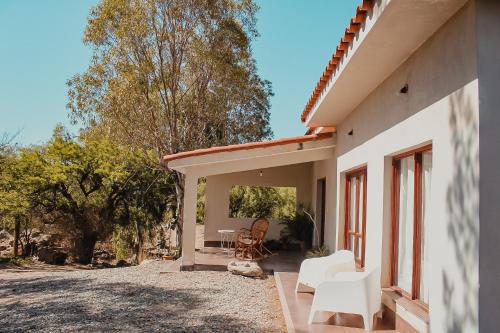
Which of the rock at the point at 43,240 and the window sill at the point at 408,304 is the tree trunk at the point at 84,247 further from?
the window sill at the point at 408,304

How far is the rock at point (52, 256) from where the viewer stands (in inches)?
766

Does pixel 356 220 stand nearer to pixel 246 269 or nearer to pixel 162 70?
pixel 246 269

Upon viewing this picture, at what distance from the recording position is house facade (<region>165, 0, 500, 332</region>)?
12.4 ft

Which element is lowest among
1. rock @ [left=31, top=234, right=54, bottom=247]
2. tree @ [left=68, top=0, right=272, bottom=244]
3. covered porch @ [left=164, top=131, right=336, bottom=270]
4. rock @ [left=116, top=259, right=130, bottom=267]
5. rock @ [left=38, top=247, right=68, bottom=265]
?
rock @ [left=116, top=259, right=130, bottom=267]

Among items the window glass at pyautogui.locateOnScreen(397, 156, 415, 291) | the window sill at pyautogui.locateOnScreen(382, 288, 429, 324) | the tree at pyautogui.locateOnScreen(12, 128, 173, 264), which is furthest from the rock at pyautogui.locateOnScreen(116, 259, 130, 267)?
the window glass at pyautogui.locateOnScreen(397, 156, 415, 291)

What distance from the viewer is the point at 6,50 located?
2145 cm

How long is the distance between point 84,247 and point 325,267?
15613 mm

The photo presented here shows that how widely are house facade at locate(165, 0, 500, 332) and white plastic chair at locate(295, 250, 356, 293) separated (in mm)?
342

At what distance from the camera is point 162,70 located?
16812 mm

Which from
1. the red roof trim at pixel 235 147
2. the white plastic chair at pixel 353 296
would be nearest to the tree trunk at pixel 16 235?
the red roof trim at pixel 235 147

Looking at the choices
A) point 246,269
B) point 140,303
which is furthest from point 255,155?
point 140,303

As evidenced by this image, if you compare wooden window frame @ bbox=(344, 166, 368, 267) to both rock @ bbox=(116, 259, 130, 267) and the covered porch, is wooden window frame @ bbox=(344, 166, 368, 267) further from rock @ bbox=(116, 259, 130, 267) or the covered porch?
rock @ bbox=(116, 259, 130, 267)

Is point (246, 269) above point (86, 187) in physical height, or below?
below

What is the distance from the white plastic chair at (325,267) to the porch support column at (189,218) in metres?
4.25
